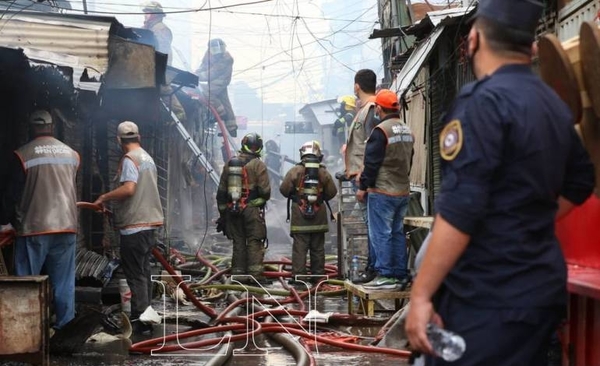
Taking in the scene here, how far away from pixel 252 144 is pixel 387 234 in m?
5.41

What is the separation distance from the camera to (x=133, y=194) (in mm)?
8781

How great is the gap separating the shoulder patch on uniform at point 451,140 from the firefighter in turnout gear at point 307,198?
1048cm

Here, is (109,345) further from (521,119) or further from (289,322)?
(521,119)

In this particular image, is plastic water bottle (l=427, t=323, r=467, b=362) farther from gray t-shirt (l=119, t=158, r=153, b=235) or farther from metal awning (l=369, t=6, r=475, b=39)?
metal awning (l=369, t=6, r=475, b=39)

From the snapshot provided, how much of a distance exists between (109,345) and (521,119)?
6196mm

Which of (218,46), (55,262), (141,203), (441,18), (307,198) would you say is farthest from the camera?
(218,46)

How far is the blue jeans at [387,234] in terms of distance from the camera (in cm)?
863

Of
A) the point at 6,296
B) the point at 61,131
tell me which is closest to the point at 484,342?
the point at 6,296

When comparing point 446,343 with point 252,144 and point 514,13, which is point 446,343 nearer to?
point 514,13

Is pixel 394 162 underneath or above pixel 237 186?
above

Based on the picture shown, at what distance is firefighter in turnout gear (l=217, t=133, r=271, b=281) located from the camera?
1349 cm

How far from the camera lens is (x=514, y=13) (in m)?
2.87

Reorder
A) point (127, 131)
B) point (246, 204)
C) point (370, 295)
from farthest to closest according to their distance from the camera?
point (246, 204)
point (127, 131)
point (370, 295)

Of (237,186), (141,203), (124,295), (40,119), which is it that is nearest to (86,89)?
(40,119)
